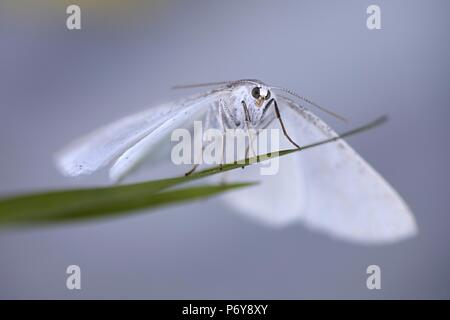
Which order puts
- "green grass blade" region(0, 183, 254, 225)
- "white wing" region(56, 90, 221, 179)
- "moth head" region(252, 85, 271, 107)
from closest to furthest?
1. "green grass blade" region(0, 183, 254, 225)
2. "white wing" region(56, 90, 221, 179)
3. "moth head" region(252, 85, 271, 107)

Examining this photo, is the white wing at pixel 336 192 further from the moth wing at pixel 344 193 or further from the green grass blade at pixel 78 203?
the green grass blade at pixel 78 203

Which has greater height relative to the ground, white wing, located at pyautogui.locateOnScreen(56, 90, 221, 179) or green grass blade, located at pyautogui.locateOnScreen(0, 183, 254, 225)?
white wing, located at pyautogui.locateOnScreen(56, 90, 221, 179)

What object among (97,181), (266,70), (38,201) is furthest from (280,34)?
(38,201)

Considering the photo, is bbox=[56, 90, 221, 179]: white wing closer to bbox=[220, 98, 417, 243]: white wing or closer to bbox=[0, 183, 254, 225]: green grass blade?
bbox=[220, 98, 417, 243]: white wing

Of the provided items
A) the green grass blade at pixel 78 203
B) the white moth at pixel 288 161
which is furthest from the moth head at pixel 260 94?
the green grass blade at pixel 78 203

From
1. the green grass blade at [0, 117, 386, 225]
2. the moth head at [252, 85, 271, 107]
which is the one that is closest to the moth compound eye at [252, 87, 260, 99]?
the moth head at [252, 85, 271, 107]

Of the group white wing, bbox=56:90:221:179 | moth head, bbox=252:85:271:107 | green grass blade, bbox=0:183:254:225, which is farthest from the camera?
moth head, bbox=252:85:271:107
